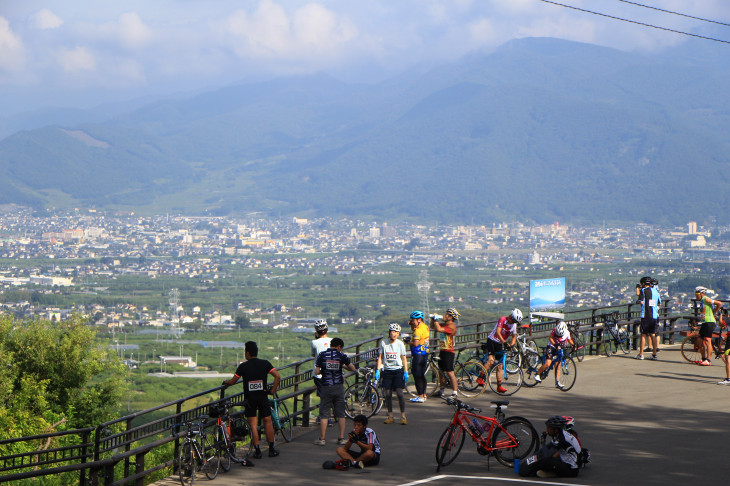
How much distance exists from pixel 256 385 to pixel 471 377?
18.6 feet

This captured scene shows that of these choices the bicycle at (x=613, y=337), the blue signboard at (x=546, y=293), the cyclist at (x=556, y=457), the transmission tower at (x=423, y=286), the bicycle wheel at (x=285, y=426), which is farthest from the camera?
the transmission tower at (x=423, y=286)

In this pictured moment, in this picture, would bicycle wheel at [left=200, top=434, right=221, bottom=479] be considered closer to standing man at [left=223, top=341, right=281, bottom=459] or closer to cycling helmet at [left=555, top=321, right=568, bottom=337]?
standing man at [left=223, top=341, right=281, bottom=459]

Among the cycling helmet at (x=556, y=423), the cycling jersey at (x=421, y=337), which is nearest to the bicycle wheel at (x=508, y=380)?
the cycling jersey at (x=421, y=337)

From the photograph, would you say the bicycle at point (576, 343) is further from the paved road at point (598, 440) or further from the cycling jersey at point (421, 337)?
the cycling jersey at point (421, 337)

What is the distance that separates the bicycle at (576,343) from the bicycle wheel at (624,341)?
100cm

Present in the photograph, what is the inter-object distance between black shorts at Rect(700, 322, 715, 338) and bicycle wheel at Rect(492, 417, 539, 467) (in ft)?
30.1

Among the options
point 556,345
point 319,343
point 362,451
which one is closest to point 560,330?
point 556,345

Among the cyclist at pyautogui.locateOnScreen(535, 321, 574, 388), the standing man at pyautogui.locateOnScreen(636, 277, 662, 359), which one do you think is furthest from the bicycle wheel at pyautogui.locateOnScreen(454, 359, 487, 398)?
the standing man at pyautogui.locateOnScreen(636, 277, 662, 359)

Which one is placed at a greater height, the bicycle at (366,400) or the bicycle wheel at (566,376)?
the bicycle wheel at (566,376)

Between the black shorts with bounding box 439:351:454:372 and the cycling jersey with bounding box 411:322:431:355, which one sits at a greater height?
the cycling jersey with bounding box 411:322:431:355

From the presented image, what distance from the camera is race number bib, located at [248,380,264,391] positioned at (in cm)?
1176

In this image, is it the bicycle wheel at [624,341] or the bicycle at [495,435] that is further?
the bicycle wheel at [624,341]

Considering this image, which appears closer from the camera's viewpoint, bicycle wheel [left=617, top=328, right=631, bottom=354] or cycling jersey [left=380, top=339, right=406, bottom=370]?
cycling jersey [left=380, top=339, right=406, bottom=370]

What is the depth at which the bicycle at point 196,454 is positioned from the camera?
34.0 ft
